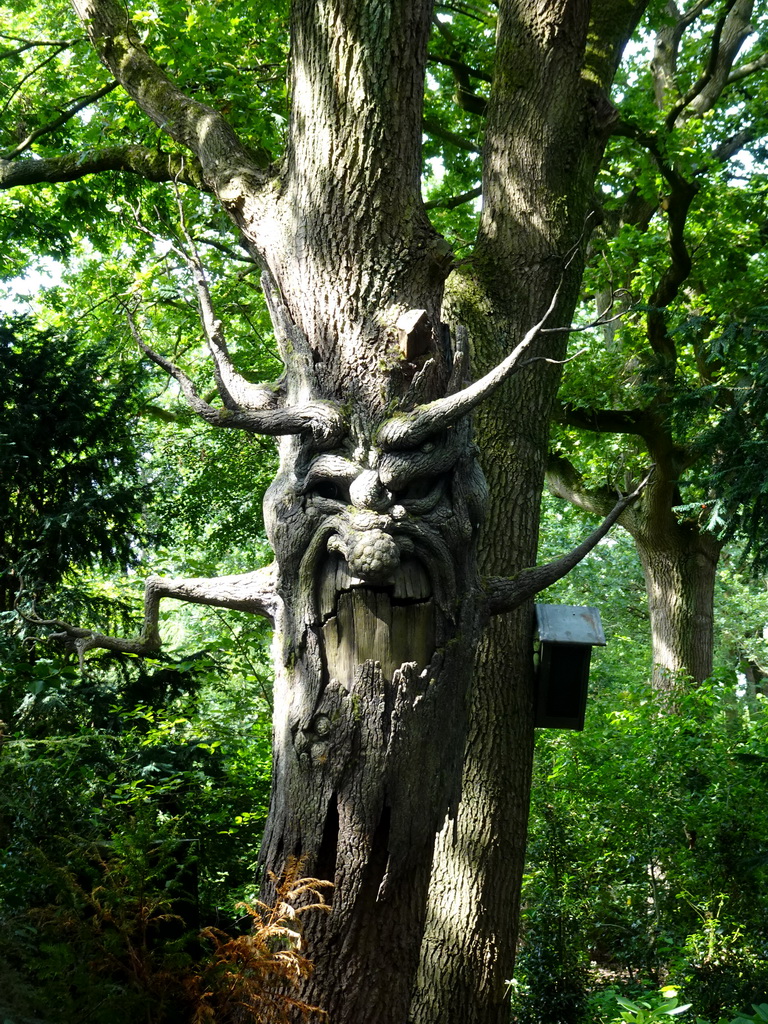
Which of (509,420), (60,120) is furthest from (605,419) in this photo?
(60,120)

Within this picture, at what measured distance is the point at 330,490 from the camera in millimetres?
3445

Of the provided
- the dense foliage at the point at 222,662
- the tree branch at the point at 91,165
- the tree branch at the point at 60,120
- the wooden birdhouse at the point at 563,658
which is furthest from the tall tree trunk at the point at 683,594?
the tree branch at the point at 60,120

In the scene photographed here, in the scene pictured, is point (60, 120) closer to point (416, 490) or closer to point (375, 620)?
point (416, 490)

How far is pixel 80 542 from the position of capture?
22.4ft

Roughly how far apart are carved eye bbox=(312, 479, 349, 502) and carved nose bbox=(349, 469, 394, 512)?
11 centimetres

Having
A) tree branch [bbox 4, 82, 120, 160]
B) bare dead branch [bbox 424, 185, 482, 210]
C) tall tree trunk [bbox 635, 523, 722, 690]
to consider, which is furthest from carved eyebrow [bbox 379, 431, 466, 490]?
tall tree trunk [bbox 635, 523, 722, 690]

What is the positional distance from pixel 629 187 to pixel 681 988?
10.3 m

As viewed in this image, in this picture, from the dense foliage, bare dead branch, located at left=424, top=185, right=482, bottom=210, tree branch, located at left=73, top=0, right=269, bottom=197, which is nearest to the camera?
the dense foliage

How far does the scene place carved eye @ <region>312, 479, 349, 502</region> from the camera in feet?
11.1

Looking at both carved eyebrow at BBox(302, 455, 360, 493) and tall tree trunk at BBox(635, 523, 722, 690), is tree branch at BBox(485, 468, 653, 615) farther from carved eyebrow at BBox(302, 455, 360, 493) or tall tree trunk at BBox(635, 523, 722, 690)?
tall tree trunk at BBox(635, 523, 722, 690)

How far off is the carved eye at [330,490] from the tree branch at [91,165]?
12.6 feet

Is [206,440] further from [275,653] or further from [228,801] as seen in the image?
[275,653]

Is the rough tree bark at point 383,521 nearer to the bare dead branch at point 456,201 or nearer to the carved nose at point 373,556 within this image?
the carved nose at point 373,556

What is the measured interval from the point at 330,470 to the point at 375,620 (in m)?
0.59
